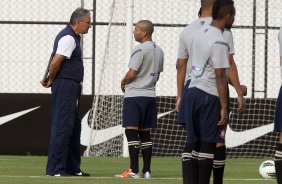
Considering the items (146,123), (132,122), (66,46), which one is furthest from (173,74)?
(66,46)

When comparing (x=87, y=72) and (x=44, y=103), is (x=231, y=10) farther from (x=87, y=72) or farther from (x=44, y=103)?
(x=87, y=72)

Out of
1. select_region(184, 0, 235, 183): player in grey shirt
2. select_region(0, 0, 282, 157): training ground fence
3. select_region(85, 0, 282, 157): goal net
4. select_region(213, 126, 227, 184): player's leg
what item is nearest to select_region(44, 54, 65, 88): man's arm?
select_region(213, 126, 227, 184): player's leg

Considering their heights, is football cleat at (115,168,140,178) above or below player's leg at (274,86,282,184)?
below

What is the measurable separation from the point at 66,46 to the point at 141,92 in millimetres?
1120

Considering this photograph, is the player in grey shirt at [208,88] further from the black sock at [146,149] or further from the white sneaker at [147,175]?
the black sock at [146,149]

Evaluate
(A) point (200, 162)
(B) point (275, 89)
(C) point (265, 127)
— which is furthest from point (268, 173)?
(B) point (275, 89)

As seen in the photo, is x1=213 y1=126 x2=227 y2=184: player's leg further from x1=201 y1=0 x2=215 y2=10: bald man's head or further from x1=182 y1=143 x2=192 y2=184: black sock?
x1=201 y1=0 x2=215 y2=10: bald man's head

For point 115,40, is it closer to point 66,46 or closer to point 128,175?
point 66,46

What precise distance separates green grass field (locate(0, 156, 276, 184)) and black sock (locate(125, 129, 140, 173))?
11.6 inches

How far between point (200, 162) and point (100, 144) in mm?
8662

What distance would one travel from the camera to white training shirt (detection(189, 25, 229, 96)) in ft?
28.3

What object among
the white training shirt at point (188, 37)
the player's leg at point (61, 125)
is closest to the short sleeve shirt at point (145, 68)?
Result: the player's leg at point (61, 125)

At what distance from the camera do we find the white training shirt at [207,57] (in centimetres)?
863

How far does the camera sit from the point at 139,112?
1249cm
